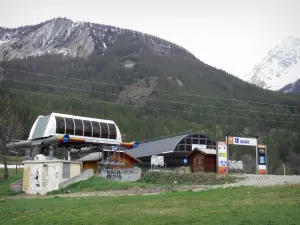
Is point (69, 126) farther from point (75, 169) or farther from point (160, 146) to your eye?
point (160, 146)

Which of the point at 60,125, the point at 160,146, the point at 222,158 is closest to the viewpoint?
the point at 60,125

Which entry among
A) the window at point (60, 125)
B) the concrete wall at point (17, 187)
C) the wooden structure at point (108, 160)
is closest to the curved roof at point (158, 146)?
the wooden structure at point (108, 160)

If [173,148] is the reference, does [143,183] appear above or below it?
below

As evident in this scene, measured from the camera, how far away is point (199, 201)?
19.6m

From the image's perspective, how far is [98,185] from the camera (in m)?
31.9

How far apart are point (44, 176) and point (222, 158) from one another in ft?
55.1

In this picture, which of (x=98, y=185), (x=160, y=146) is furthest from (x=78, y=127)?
(x=160, y=146)

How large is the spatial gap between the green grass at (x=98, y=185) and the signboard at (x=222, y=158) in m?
9.29

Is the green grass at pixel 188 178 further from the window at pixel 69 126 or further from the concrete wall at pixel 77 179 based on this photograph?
the window at pixel 69 126

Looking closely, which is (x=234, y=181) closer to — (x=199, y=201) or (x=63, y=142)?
(x=199, y=201)

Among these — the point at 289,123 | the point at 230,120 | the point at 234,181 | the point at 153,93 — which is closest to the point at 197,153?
the point at 234,181

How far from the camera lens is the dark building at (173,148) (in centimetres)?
6392

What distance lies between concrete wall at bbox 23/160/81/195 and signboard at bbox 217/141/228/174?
44.4ft

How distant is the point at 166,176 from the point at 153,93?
493 feet
